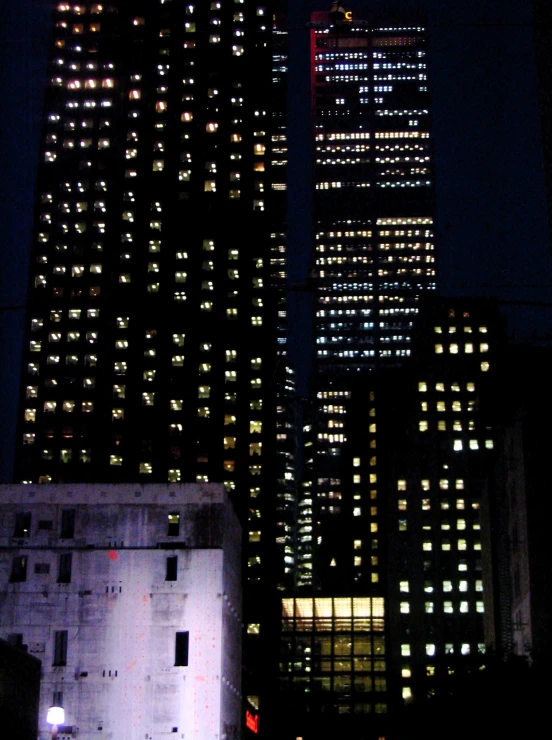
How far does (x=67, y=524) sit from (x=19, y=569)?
4.24 m

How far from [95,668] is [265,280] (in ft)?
298

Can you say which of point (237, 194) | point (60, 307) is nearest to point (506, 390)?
point (237, 194)

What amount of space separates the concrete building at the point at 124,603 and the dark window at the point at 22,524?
68mm

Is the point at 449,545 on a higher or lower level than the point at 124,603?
higher

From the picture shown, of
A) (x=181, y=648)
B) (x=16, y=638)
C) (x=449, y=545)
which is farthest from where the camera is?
(x=449, y=545)

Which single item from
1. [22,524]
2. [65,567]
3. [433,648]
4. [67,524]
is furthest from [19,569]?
[433,648]

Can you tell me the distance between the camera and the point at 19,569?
222ft

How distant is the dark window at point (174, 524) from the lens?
227 feet

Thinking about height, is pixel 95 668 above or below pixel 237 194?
below

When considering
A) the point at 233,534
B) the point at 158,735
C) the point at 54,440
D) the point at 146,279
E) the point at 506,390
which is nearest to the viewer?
the point at 158,735

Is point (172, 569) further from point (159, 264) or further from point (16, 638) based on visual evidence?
point (159, 264)

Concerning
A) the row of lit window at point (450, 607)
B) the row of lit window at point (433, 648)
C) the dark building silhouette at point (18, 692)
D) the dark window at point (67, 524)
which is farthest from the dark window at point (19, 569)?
the row of lit window at point (450, 607)

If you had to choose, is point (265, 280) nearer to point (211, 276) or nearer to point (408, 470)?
point (211, 276)

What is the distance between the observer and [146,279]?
15000cm
